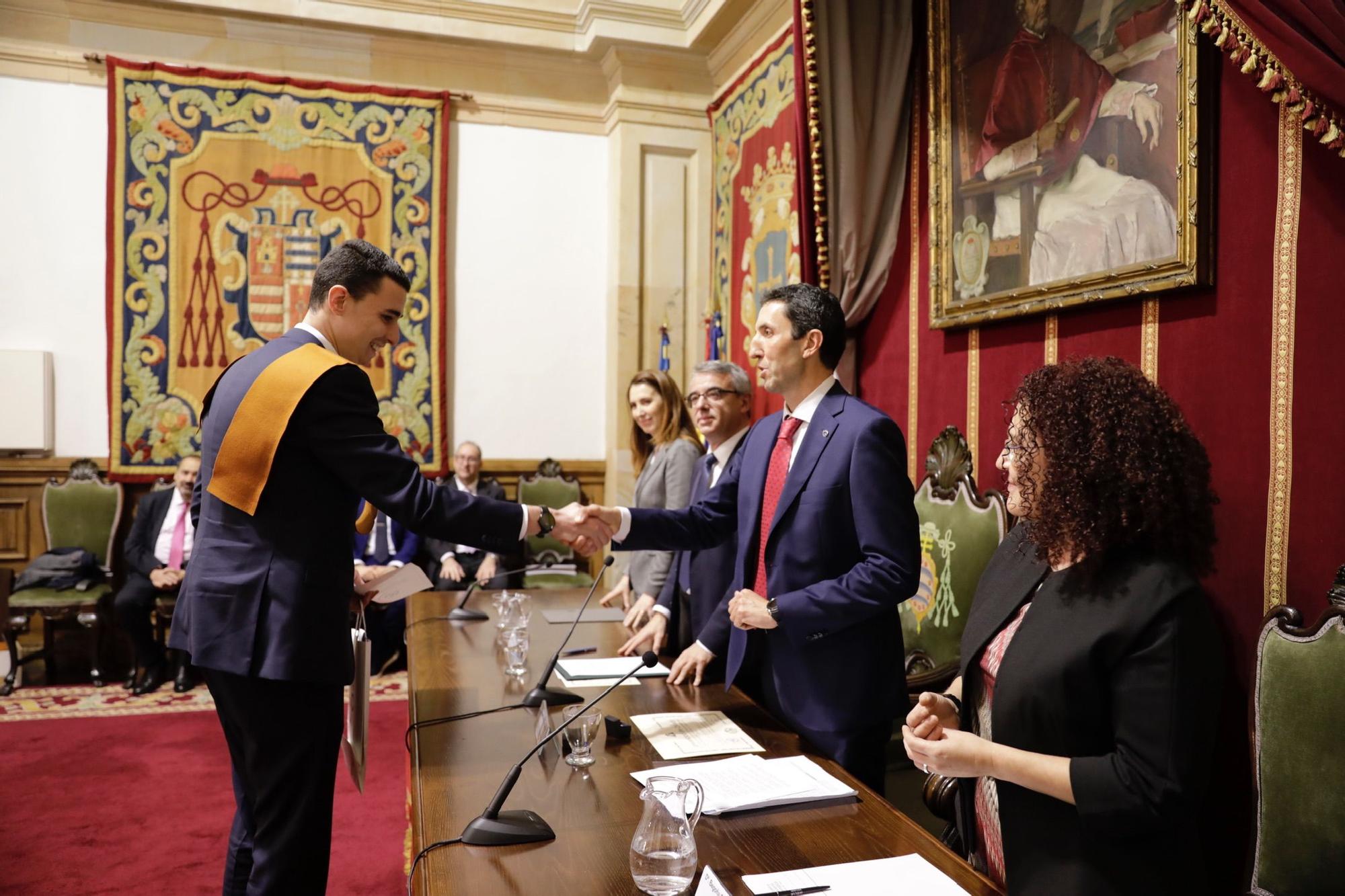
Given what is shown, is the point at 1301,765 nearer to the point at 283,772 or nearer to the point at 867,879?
the point at 867,879

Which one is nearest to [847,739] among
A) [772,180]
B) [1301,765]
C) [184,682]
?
[1301,765]

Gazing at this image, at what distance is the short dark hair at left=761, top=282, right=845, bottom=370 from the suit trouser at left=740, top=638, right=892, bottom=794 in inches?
27.3

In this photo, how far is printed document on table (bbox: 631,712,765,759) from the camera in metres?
1.82

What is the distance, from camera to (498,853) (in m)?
1.38

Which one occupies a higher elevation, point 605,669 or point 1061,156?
point 1061,156

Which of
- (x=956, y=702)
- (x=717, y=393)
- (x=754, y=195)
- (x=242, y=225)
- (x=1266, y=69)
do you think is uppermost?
(x=754, y=195)

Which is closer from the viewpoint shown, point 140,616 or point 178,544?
point 140,616

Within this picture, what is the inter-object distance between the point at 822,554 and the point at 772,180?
3686mm

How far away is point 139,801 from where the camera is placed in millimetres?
3615

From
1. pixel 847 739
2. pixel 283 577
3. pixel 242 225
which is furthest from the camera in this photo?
pixel 242 225

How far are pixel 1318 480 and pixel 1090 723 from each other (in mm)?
1173

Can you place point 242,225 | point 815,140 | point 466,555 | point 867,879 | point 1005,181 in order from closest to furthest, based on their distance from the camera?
1. point 867,879
2. point 1005,181
3. point 815,140
4. point 466,555
5. point 242,225

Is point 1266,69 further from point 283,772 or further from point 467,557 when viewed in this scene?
point 467,557

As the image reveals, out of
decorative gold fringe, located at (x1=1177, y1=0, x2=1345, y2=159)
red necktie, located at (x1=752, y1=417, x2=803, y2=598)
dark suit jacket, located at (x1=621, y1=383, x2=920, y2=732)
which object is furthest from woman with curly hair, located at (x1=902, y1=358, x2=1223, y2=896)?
decorative gold fringe, located at (x1=1177, y1=0, x2=1345, y2=159)
